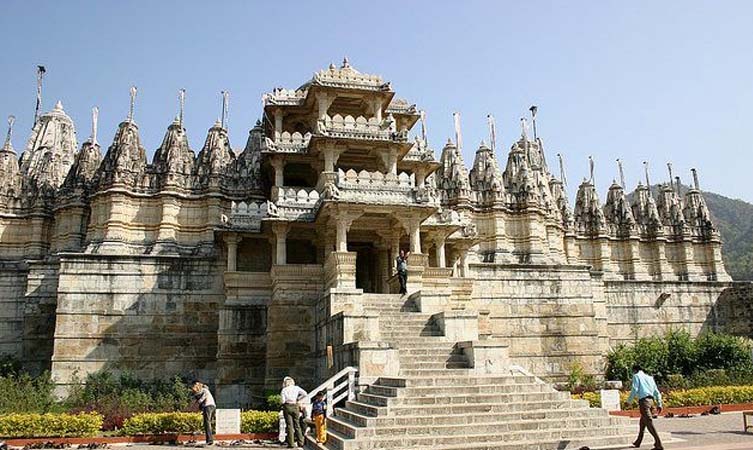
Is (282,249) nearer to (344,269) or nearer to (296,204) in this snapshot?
(296,204)

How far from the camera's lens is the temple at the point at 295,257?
2006 cm

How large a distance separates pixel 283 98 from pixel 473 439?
17.5 meters

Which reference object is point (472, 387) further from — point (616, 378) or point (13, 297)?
point (13, 297)

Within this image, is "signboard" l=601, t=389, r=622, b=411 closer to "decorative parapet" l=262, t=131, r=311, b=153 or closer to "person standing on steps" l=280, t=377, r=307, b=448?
"person standing on steps" l=280, t=377, r=307, b=448

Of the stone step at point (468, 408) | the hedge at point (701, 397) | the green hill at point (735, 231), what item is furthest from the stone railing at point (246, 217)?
the green hill at point (735, 231)

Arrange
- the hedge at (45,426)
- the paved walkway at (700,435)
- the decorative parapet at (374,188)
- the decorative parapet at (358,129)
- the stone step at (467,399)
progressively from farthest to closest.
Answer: the decorative parapet at (358,129) < the decorative parapet at (374,188) < the hedge at (45,426) < the stone step at (467,399) < the paved walkway at (700,435)

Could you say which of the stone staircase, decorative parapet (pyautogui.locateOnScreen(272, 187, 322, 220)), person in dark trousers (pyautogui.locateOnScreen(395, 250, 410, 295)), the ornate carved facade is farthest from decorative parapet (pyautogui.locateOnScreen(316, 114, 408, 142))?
the stone staircase

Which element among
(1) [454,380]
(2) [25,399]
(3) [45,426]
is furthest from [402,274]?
(2) [25,399]

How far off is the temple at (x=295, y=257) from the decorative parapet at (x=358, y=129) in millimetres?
83

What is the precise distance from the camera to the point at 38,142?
1635 inches

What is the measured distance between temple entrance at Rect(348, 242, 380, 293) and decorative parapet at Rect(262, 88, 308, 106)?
6.43 metres

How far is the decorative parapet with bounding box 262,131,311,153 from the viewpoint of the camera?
23859 millimetres

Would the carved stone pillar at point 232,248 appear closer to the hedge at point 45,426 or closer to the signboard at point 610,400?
the hedge at point 45,426

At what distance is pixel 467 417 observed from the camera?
498 inches
